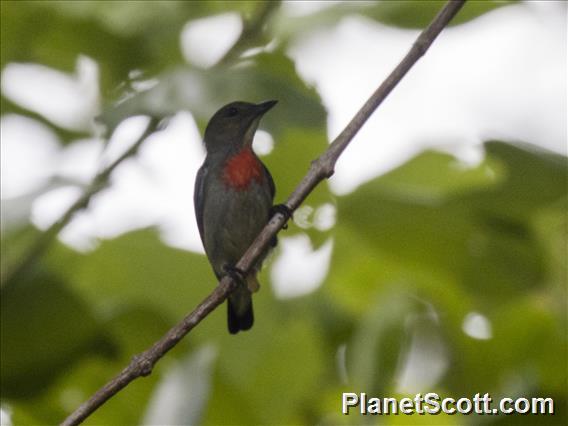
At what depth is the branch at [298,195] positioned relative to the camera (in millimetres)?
2209

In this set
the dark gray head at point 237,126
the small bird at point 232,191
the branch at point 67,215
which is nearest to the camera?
the branch at point 67,215

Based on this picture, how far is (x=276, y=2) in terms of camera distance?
2.62m

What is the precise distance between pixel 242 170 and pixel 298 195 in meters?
2.27

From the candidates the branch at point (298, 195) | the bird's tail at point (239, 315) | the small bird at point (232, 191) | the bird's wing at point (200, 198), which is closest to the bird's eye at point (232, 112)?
the small bird at point (232, 191)

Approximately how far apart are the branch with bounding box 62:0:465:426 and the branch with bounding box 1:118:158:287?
0.35 metres

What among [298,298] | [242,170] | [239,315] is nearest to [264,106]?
[242,170]

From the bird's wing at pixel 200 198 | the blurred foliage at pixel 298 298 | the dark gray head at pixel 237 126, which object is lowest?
the bird's wing at pixel 200 198

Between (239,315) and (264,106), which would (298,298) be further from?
(264,106)

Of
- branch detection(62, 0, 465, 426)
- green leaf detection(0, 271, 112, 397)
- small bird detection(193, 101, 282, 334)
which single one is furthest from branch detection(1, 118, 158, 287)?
small bird detection(193, 101, 282, 334)

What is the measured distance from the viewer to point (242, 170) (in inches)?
184

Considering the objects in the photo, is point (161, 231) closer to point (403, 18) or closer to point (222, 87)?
point (222, 87)

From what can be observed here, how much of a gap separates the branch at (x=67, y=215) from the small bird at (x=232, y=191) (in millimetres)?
1972

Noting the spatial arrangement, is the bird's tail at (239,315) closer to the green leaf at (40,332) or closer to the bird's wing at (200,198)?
the green leaf at (40,332)

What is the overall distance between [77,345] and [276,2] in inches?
38.2
